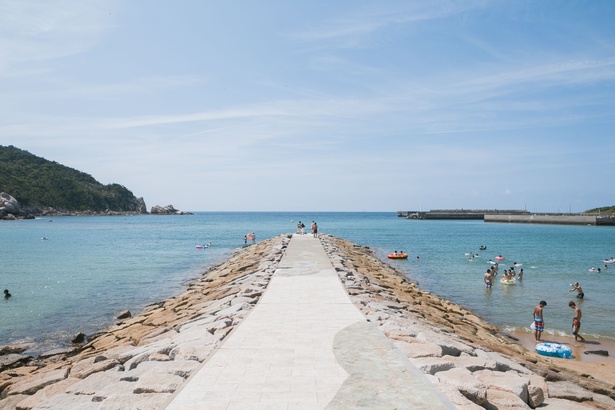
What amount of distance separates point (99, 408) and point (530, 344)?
42.0 feet

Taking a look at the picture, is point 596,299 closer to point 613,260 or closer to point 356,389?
point 613,260

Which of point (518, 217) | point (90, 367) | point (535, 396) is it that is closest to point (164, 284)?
point (90, 367)

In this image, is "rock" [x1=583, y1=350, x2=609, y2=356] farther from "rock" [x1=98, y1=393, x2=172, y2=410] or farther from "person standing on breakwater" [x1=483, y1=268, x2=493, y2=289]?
"rock" [x1=98, y1=393, x2=172, y2=410]

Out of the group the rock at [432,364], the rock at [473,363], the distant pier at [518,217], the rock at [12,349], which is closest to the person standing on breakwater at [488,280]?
the rock at [473,363]

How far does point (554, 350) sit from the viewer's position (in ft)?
42.6

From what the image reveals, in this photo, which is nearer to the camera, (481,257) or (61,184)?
(481,257)

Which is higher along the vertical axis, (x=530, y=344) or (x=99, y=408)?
(x=99, y=408)

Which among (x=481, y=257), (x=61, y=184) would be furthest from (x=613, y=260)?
(x=61, y=184)

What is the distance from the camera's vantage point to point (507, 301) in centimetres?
2083

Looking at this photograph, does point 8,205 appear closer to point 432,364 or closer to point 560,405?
point 432,364

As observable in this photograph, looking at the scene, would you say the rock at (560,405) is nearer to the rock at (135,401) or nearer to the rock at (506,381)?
the rock at (506,381)

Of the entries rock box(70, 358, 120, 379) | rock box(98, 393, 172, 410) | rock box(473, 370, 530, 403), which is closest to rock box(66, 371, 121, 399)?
rock box(70, 358, 120, 379)

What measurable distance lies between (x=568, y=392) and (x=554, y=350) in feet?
23.2

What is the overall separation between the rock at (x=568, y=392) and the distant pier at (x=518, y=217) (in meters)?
96.9
